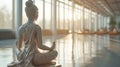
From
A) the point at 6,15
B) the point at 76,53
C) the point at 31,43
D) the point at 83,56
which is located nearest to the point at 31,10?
the point at 31,43

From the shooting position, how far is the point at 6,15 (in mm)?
24859

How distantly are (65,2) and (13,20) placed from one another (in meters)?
16.1

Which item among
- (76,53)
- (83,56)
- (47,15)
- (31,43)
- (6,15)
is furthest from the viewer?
(47,15)

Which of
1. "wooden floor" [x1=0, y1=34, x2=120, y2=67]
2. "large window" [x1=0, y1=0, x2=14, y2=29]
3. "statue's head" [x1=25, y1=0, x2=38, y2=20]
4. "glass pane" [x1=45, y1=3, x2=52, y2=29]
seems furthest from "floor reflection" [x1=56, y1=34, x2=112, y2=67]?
"glass pane" [x1=45, y1=3, x2=52, y2=29]

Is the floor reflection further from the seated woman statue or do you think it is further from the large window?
the large window

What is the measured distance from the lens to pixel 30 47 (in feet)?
17.7

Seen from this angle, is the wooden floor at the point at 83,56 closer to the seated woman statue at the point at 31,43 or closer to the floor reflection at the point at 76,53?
the floor reflection at the point at 76,53

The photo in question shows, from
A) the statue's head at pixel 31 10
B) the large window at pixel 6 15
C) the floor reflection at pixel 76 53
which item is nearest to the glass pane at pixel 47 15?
the large window at pixel 6 15

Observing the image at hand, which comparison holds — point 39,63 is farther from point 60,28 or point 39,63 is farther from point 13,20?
point 60,28

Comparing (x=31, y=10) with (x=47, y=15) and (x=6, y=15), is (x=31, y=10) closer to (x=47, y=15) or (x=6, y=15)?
(x=6, y=15)

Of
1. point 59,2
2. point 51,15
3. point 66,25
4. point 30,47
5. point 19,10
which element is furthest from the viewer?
point 66,25

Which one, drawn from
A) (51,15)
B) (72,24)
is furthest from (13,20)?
(72,24)

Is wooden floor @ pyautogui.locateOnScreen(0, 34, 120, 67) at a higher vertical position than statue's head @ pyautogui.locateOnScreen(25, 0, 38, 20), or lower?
lower

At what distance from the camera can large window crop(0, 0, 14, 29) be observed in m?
24.5
